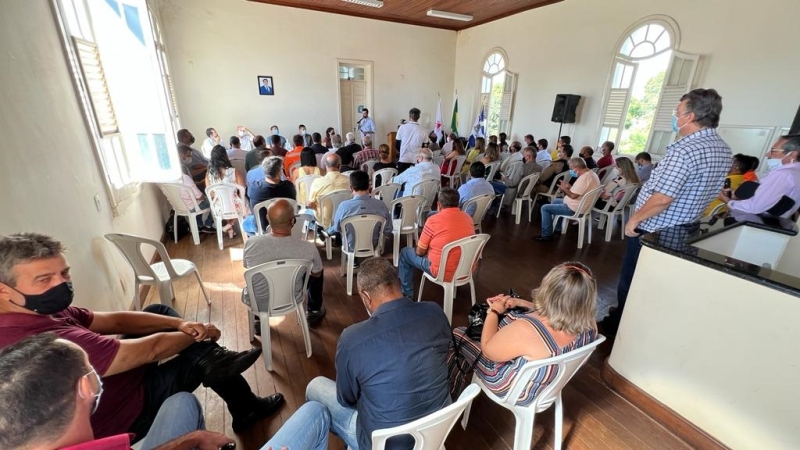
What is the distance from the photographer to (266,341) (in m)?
2.09

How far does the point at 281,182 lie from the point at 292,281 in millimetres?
1688

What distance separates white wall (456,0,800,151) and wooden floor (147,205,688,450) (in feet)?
10.1

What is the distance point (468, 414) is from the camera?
1735 mm

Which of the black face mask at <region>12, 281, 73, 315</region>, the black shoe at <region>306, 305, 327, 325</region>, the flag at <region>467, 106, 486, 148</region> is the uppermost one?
the flag at <region>467, 106, 486, 148</region>

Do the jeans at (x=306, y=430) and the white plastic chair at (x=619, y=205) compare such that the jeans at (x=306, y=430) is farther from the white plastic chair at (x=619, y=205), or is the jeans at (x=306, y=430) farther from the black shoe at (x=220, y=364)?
the white plastic chair at (x=619, y=205)

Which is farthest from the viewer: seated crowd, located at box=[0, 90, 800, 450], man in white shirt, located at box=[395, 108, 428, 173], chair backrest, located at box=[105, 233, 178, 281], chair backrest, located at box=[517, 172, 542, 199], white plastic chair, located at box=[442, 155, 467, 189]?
man in white shirt, located at box=[395, 108, 428, 173]

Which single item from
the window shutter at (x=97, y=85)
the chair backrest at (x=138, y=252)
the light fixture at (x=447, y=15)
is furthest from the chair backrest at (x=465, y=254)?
the light fixture at (x=447, y=15)

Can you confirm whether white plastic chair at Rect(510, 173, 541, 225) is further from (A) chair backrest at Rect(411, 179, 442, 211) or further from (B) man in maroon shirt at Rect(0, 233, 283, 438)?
(B) man in maroon shirt at Rect(0, 233, 283, 438)

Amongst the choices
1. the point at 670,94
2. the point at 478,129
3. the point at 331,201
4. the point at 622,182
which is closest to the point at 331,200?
the point at 331,201

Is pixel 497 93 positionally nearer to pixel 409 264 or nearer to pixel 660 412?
pixel 409 264

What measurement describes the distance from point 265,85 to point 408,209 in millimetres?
6795

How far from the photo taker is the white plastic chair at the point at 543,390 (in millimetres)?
1247

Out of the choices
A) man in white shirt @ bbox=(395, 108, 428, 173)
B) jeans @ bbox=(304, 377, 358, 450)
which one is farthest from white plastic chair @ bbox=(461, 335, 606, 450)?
man in white shirt @ bbox=(395, 108, 428, 173)

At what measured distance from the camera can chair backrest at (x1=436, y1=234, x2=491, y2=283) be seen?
2.36 meters
